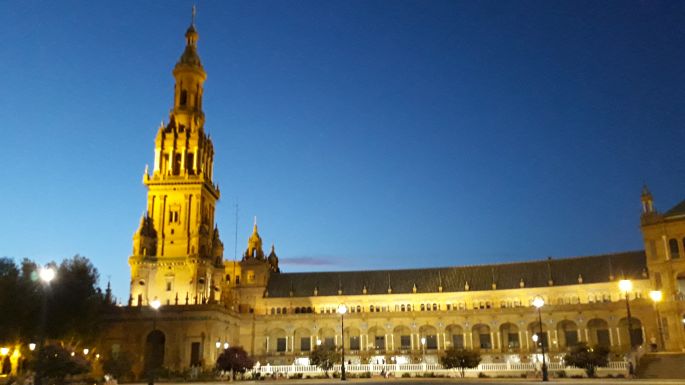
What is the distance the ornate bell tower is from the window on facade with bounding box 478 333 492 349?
43.1 metres

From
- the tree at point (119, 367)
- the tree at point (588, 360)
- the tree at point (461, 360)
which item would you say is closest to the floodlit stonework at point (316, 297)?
the tree at point (119, 367)

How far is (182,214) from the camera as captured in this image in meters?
101

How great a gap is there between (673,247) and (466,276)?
117 feet

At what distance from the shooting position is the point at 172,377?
74.4 m

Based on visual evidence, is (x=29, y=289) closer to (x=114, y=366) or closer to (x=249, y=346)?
(x=114, y=366)

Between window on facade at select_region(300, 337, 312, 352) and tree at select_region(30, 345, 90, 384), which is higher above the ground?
window on facade at select_region(300, 337, 312, 352)

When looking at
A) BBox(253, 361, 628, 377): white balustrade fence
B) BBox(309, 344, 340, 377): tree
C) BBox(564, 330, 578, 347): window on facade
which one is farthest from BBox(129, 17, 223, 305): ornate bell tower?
BBox(564, 330, 578, 347): window on facade

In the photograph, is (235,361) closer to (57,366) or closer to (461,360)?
(57,366)

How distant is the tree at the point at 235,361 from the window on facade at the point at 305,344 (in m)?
38.7

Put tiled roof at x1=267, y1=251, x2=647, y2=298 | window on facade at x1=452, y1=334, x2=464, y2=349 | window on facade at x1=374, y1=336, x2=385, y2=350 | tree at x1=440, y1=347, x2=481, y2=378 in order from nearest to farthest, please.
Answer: tree at x1=440, y1=347, x2=481, y2=378
tiled roof at x1=267, y1=251, x2=647, y2=298
window on facade at x1=452, y1=334, x2=464, y2=349
window on facade at x1=374, y1=336, x2=385, y2=350

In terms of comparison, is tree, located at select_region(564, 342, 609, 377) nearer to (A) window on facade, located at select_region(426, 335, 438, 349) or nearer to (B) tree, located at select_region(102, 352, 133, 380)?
(A) window on facade, located at select_region(426, 335, 438, 349)

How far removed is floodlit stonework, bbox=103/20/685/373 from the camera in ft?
283

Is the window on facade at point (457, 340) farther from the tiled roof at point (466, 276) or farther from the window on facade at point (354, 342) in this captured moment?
the window on facade at point (354, 342)

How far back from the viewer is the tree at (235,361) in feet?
219
